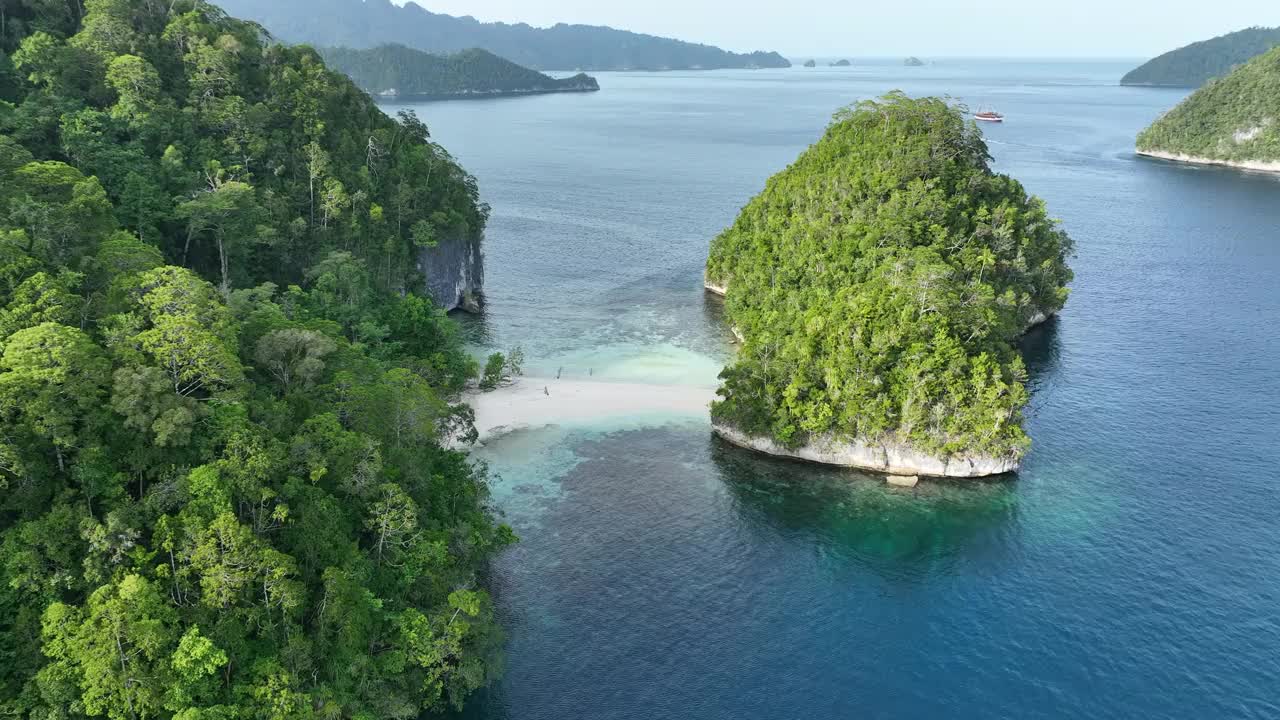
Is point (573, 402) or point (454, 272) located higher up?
point (454, 272)

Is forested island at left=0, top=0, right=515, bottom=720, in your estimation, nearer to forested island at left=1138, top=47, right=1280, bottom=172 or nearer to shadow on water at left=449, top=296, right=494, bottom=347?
shadow on water at left=449, top=296, right=494, bottom=347

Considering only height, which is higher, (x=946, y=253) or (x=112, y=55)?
(x=112, y=55)

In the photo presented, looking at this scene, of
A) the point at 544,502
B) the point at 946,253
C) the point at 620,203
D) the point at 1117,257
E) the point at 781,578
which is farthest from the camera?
the point at 620,203

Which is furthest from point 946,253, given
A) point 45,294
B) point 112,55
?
point 112,55

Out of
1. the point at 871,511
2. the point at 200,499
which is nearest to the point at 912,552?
the point at 871,511

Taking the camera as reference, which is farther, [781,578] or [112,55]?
[112,55]

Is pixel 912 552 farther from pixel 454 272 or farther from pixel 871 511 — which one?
pixel 454 272

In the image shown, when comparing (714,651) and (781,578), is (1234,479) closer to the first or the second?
(781,578)
